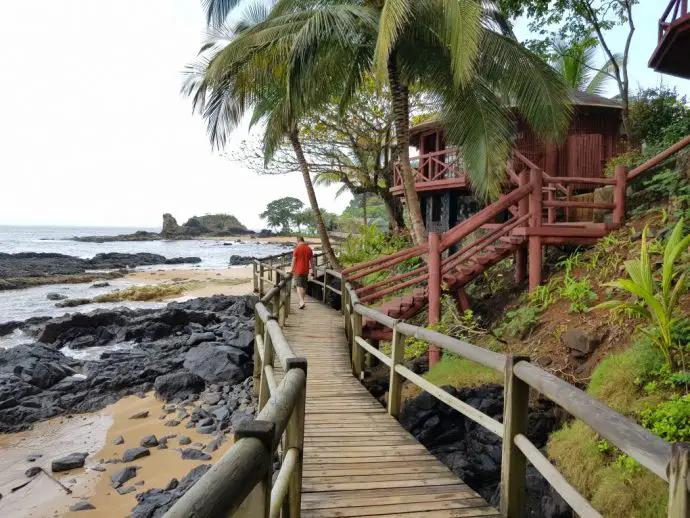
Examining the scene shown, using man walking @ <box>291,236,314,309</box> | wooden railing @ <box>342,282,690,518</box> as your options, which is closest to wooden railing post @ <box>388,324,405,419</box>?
wooden railing @ <box>342,282,690,518</box>

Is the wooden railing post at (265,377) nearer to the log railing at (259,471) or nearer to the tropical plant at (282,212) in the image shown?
the log railing at (259,471)

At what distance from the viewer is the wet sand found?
531 cm

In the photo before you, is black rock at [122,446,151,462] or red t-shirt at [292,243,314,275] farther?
red t-shirt at [292,243,314,275]

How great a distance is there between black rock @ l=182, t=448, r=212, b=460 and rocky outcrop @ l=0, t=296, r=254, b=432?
1.00 m

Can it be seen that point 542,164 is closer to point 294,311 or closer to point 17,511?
point 294,311

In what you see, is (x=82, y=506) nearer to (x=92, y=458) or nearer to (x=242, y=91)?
(x=92, y=458)

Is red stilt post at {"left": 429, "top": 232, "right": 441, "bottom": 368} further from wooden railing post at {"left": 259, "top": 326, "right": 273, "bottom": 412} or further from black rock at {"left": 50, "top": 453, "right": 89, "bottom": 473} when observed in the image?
black rock at {"left": 50, "top": 453, "right": 89, "bottom": 473}

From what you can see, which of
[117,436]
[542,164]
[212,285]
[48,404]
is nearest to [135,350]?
[48,404]

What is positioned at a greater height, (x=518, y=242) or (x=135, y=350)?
(x=518, y=242)

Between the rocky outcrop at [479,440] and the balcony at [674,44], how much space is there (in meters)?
9.11

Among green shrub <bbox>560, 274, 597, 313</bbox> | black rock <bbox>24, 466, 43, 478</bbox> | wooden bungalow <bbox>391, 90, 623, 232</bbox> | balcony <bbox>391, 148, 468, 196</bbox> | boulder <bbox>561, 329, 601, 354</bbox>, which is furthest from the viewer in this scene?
balcony <bbox>391, 148, 468, 196</bbox>

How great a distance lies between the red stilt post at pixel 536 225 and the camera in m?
7.05

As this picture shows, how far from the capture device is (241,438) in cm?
154

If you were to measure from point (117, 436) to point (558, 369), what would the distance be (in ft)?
21.7
